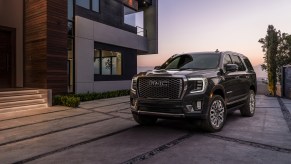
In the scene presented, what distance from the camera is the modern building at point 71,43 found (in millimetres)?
12172

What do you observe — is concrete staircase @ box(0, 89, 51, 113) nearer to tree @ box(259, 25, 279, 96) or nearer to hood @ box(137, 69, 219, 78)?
hood @ box(137, 69, 219, 78)

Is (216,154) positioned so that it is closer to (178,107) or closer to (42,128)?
(178,107)

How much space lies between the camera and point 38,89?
11.8 metres

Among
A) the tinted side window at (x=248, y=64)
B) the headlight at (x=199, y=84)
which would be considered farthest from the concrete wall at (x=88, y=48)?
the headlight at (x=199, y=84)

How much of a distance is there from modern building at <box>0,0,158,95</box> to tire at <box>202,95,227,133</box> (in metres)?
8.50

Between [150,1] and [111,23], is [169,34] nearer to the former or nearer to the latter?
[150,1]

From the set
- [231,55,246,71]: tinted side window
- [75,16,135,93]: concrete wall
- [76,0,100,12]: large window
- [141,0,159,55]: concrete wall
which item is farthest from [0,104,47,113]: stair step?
[141,0,159,55]: concrete wall

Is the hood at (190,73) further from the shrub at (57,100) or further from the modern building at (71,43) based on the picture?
the modern building at (71,43)

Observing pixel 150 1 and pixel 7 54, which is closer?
pixel 7 54

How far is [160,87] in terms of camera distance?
589cm

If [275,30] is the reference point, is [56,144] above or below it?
below

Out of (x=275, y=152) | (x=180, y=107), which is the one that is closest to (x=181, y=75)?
(x=180, y=107)

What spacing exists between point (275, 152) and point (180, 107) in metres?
2.03

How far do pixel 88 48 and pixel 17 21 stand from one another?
4.34 meters
